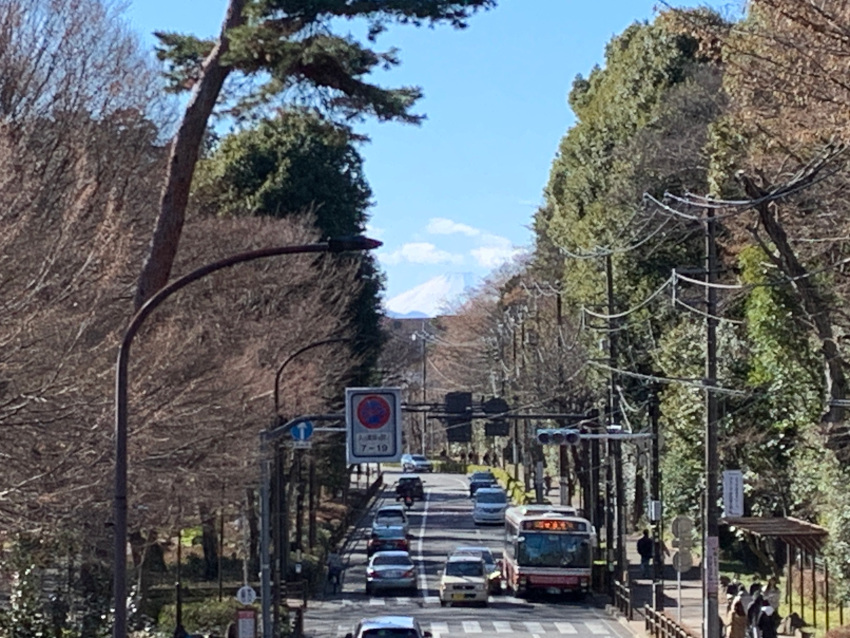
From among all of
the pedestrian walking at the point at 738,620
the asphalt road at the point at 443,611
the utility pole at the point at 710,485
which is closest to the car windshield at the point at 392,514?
the asphalt road at the point at 443,611

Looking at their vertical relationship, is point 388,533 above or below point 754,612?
above

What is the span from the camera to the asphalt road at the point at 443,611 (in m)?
40.3

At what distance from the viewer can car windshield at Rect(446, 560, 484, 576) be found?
4744cm

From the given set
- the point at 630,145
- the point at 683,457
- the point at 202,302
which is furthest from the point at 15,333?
the point at 630,145

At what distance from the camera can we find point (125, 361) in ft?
58.1

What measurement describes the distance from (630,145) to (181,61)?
29.2 meters

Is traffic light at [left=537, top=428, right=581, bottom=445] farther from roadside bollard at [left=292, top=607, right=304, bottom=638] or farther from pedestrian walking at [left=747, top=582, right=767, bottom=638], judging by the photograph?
pedestrian walking at [left=747, top=582, right=767, bottom=638]

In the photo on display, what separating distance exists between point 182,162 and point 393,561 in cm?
2428

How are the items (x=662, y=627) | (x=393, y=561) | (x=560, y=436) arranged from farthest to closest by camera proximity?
(x=393, y=561)
(x=560, y=436)
(x=662, y=627)

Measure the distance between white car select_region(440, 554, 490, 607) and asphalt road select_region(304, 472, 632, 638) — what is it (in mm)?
400

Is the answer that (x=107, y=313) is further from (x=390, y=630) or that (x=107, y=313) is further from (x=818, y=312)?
(x=818, y=312)

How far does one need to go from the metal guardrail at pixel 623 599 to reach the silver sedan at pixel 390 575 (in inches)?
287

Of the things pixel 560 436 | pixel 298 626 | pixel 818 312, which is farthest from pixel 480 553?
pixel 818 312

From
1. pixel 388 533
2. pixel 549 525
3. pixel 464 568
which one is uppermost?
pixel 549 525
